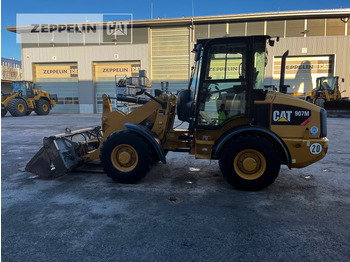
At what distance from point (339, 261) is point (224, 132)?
2.33 m

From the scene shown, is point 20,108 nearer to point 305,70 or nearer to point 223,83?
point 223,83

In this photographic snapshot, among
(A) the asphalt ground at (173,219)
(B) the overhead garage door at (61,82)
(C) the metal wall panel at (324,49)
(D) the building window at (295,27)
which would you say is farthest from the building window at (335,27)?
(B) the overhead garage door at (61,82)

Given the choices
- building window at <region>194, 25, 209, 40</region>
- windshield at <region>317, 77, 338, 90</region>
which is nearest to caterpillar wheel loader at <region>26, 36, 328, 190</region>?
windshield at <region>317, 77, 338, 90</region>

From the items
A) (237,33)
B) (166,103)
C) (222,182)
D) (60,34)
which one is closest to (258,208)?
(222,182)

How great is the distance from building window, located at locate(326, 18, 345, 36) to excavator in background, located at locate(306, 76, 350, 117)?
4.99 m

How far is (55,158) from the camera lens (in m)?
4.59

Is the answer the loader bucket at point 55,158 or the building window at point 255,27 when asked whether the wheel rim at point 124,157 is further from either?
the building window at point 255,27

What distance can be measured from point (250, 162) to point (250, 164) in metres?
0.03

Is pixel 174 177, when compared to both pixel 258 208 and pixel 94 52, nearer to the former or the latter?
pixel 258 208

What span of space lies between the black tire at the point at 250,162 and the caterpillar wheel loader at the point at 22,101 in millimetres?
19894

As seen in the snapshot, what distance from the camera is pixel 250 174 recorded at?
4133 millimetres

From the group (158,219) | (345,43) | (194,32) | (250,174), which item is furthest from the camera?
(194,32)

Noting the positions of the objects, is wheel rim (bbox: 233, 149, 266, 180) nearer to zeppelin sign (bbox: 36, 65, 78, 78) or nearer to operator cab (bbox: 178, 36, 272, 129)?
operator cab (bbox: 178, 36, 272, 129)

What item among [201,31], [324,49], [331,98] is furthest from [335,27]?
[201,31]
